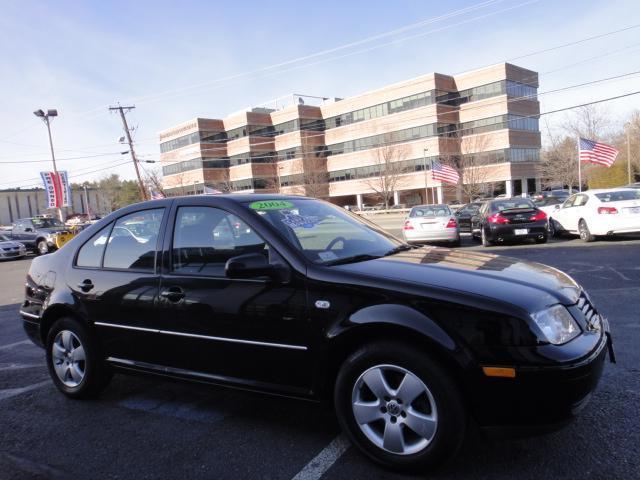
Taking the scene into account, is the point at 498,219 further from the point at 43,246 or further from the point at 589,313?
the point at 43,246

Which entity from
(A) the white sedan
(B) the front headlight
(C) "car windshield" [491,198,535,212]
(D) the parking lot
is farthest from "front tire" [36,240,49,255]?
(B) the front headlight

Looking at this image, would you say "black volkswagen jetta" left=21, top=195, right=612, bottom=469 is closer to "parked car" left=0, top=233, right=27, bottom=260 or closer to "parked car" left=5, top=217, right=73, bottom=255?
"parked car" left=0, top=233, right=27, bottom=260

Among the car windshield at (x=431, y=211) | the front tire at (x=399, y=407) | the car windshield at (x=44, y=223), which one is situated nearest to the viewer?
the front tire at (x=399, y=407)

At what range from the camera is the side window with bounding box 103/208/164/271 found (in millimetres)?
3785

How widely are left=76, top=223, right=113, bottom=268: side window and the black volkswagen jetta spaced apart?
0.06 feet

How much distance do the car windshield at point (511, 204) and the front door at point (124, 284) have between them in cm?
1177

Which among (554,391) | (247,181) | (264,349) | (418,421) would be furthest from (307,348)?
(247,181)

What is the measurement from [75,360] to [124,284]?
951 mm

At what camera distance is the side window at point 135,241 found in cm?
379

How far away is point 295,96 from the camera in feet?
Answer: 256

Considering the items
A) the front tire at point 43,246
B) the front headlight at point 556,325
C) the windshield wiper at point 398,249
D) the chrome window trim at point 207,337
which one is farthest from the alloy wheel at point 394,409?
the front tire at point 43,246

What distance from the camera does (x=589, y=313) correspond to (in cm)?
294

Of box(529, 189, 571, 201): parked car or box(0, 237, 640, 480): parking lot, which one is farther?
box(529, 189, 571, 201): parked car

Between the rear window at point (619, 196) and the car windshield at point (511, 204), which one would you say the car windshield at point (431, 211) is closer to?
the car windshield at point (511, 204)
